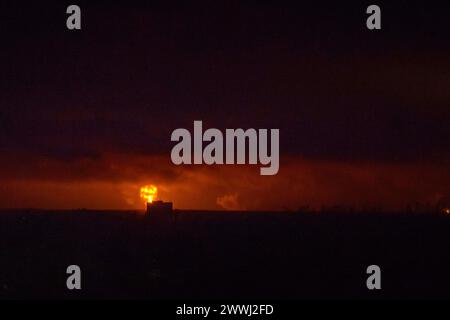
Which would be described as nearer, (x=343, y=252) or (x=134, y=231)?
(x=343, y=252)

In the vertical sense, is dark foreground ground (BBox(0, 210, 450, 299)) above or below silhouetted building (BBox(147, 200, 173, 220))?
below

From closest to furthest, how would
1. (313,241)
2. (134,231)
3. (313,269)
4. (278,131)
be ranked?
(278,131), (313,269), (134,231), (313,241)

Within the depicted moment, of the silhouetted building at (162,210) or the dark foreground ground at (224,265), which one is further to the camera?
the silhouetted building at (162,210)

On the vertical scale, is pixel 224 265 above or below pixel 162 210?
below

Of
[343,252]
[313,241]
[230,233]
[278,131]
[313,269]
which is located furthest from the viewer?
[230,233]

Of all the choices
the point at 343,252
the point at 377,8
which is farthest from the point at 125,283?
the point at 377,8

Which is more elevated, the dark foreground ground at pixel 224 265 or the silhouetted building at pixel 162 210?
the silhouetted building at pixel 162 210

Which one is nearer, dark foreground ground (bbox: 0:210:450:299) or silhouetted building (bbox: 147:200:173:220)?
dark foreground ground (bbox: 0:210:450:299)
